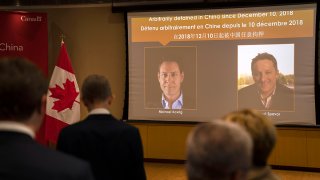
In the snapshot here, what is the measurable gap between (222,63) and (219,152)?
17.3ft

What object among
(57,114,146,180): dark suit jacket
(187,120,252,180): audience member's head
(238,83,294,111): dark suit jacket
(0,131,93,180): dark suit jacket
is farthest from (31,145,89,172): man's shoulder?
(238,83,294,111): dark suit jacket

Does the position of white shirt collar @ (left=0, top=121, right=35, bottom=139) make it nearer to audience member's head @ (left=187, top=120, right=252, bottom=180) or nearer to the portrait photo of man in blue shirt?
audience member's head @ (left=187, top=120, right=252, bottom=180)

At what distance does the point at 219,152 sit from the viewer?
105cm

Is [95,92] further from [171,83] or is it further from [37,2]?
[37,2]

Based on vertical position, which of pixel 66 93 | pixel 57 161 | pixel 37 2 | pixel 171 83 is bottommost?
pixel 57 161

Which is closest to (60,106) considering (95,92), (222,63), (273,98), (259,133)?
(222,63)

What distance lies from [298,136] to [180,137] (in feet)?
5.86

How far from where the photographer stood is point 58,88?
5.59 m

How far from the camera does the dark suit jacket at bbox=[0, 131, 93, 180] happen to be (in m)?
1.08

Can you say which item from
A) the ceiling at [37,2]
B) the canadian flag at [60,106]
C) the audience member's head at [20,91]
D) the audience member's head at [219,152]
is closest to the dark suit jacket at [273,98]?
the canadian flag at [60,106]

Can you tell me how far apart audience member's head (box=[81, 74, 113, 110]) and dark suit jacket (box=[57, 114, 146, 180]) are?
80 millimetres

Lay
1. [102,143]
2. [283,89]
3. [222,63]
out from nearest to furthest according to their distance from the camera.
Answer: [102,143] < [283,89] < [222,63]

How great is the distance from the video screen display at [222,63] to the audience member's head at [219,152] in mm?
5090

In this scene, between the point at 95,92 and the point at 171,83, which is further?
the point at 171,83
